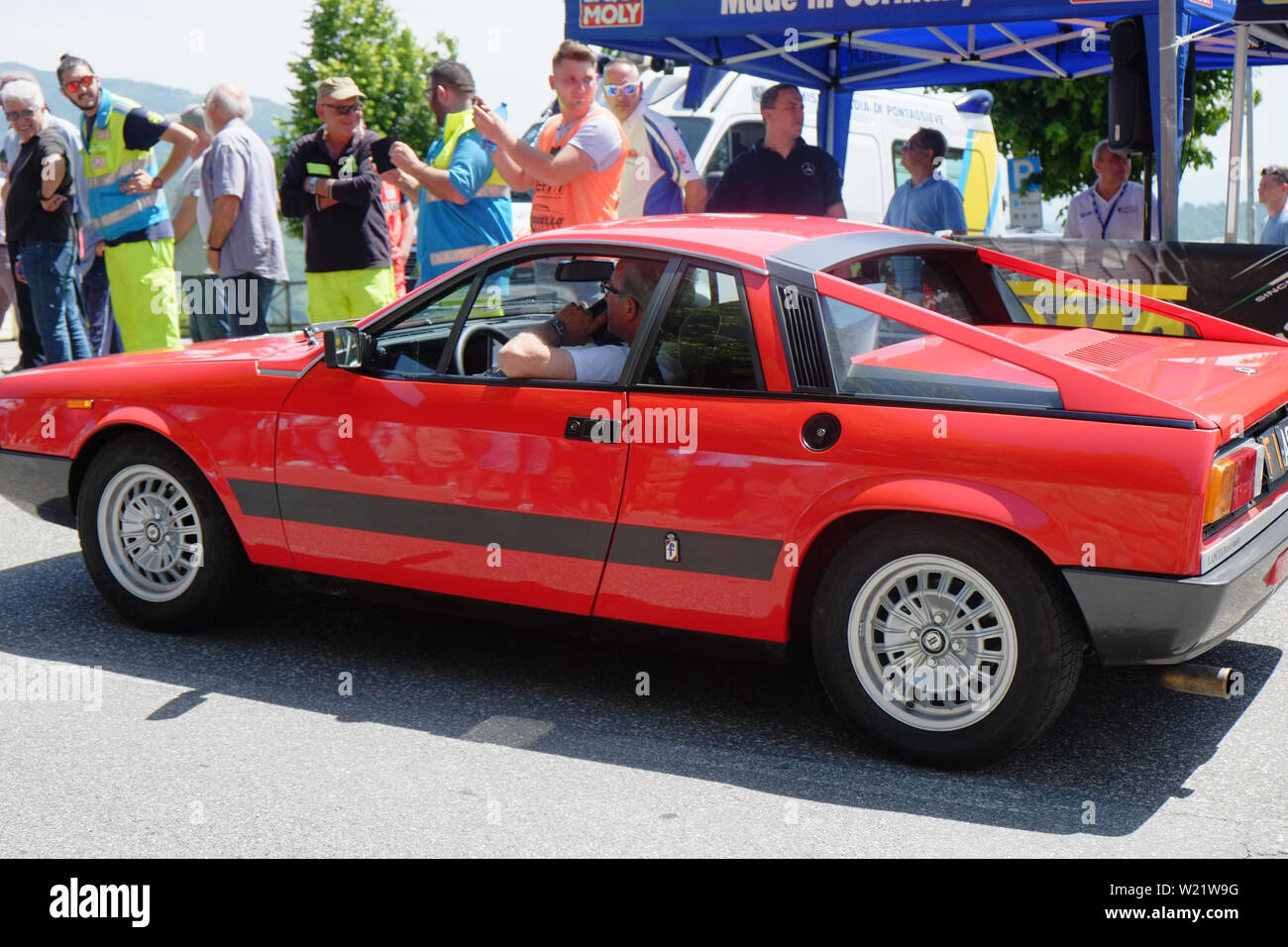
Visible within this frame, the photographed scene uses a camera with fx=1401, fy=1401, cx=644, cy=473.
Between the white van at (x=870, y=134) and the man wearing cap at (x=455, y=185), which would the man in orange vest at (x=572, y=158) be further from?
the white van at (x=870, y=134)

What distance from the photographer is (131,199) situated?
355 inches

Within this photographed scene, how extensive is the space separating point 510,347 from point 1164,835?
2271 mm

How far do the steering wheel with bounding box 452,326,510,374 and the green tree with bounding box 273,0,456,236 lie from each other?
2995 centimetres

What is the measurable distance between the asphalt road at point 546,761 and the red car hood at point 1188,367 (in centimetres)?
100

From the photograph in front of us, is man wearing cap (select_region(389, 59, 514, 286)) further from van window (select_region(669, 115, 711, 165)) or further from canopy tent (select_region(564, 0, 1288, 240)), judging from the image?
van window (select_region(669, 115, 711, 165))

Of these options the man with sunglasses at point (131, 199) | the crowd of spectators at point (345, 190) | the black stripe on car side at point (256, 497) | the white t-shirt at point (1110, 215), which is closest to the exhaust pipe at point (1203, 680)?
the black stripe on car side at point (256, 497)

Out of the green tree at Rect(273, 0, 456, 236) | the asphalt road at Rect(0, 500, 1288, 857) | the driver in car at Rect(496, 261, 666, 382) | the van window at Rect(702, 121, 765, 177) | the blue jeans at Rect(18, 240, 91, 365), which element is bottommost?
the asphalt road at Rect(0, 500, 1288, 857)

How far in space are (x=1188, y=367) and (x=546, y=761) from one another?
219 cm

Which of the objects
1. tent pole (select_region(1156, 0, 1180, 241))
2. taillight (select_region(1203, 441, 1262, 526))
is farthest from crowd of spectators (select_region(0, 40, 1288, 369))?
taillight (select_region(1203, 441, 1262, 526))

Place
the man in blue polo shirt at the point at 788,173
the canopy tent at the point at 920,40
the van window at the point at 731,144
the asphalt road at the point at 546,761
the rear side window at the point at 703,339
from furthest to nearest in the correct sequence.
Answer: the van window at the point at 731,144 → the man in blue polo shirt at the point at 788,173 → the canopy tent at the point at 920,40 → the rear side window at the point at 703,339 → the asphalt road at the point at 546,761

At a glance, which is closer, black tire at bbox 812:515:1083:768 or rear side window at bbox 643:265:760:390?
black tire at bbox 812:515:1083:768

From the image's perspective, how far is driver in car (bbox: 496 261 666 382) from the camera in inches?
167

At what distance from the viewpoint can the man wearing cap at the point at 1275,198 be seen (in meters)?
10.0

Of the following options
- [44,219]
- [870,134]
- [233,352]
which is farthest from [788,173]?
[870,134]
